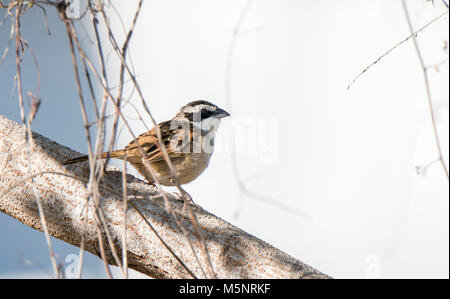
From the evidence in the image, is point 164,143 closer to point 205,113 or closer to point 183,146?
point 183,146

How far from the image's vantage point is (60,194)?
2867 millimetres

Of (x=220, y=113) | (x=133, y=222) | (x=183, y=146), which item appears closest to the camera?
(x=133, y=222)

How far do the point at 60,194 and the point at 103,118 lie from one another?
1176mm

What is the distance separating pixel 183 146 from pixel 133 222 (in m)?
1.23

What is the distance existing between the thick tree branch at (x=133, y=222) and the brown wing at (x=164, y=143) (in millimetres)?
502

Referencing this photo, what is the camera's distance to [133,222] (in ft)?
9.01

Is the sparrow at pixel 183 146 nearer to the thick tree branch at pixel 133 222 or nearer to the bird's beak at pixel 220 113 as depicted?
the bird's beak at pixel 220 113

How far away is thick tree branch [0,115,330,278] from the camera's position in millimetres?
2568

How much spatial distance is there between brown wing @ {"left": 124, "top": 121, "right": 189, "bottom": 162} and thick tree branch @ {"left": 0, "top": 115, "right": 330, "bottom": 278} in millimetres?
502

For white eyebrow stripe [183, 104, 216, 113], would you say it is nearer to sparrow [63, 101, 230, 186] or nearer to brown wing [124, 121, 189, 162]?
sparrow [63, 101, 230, 186]

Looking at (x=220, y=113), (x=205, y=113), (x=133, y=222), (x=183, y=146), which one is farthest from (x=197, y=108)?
(x=133, y=222)
